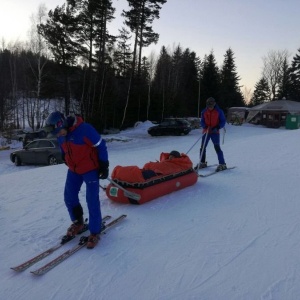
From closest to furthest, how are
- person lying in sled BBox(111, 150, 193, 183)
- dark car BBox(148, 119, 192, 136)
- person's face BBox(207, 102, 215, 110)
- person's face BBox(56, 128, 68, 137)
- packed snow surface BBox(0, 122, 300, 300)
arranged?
1. packed snow surface BBox(0, 122, 300, 300)
2. person's face BBox(56, 128, 68, 137)
3. person lying in sled BBox(111, 150, 193, 183)
4. person's face BBox(207, 102, 215, 110)
5. dark car BBox(148, 119, 192, 136)

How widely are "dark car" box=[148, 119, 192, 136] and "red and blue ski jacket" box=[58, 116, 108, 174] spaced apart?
72.4 feet

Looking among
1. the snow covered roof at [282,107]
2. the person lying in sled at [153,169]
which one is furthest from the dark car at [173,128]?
the person lying in sled at [153,169]

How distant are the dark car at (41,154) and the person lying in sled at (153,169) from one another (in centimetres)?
834

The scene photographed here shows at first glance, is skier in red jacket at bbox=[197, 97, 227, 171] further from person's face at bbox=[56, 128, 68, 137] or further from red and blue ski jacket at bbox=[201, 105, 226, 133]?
person's face at bbox=[56, 128, 68, 137]

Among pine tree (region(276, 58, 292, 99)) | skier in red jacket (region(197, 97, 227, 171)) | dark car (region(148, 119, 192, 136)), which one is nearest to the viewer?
skier in red jacket (region(197, 97, 227, 171))

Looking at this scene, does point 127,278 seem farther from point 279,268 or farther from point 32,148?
point 32,148

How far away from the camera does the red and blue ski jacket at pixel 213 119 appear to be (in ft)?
25.3

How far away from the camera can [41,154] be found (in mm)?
14070

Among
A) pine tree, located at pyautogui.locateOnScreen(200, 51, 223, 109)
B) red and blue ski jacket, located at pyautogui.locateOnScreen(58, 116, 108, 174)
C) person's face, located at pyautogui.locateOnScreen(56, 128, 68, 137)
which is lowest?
red and blue ski jacket, located at pyautogui.locateOnScreen(58, 116, 108, 174)

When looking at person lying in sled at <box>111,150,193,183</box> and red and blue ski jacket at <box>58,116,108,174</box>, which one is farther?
person lying in sled at <box>111,150,193,183</box>

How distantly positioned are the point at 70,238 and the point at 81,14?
26273 mm

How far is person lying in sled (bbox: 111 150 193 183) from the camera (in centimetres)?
520

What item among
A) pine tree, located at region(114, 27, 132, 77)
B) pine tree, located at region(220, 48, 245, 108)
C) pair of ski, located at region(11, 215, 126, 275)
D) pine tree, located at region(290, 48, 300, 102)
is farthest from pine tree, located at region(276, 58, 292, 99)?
pair of ski, located at region(11, 215, 126, 275)

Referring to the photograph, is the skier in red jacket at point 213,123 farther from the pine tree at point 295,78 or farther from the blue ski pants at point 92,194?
the pine tree at point 295,78
